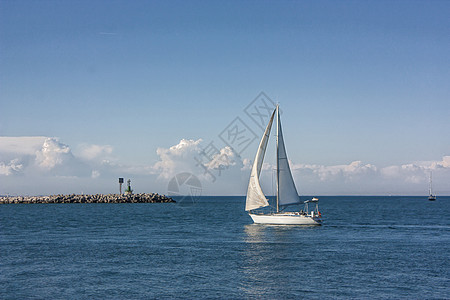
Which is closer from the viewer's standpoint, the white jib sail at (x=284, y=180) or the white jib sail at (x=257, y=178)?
the white jib sail at (x=257, y=178)

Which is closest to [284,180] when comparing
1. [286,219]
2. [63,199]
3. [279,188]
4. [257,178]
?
[279,188]

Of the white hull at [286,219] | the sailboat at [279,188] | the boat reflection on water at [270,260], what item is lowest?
the boat reflection on water at [270,260]

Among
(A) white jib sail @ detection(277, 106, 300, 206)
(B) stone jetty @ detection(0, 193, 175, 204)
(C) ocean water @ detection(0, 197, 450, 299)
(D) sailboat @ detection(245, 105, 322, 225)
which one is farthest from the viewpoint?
(B) stone jetty @ detection(0, 193, 175, 204)

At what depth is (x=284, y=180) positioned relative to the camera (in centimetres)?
7075

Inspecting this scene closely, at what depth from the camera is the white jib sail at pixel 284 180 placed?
231 ft

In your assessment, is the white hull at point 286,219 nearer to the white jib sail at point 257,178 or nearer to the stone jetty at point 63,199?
the white jib sail at point 257,178

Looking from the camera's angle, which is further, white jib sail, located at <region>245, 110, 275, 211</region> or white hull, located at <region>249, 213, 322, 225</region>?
white jib sail, located at <region>245, 110, 275, 211</region>

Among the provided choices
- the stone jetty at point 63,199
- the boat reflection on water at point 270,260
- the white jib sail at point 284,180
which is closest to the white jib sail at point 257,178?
the white jib sail at point 284,180

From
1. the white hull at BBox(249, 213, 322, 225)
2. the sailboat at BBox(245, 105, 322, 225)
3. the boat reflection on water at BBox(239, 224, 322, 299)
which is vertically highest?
the sailboat at BBox(245, 105, 322, 225)

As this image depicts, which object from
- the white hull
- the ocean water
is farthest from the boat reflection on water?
the white hull

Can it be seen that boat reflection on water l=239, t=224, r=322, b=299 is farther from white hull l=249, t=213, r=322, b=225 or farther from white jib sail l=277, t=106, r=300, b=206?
white jib sail l=277, t=106, r=300, b=206

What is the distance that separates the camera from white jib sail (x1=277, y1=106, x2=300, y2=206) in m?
70.4

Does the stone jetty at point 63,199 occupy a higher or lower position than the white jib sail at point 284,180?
lower

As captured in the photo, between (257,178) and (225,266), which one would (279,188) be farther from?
(225,266)
